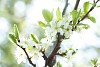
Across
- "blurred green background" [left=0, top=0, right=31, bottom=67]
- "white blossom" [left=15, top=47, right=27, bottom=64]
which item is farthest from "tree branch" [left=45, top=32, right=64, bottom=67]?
"blurred green background" [left=0, top=0, right=31, bottom=67]

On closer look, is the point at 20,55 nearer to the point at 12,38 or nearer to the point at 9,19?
the point at 12,38

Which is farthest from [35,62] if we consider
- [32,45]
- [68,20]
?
[68,20]

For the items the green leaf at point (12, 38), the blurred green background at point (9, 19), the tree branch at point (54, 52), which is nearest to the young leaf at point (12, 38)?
the green leaf at point (12, 38)

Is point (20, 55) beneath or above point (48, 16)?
beneath

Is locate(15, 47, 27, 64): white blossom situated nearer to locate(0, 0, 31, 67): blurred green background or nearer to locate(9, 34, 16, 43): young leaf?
locate(9, 34, 16, 43): young leaf

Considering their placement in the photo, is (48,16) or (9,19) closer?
(48,16)

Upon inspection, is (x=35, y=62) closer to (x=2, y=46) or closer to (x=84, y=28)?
(x=84, y=28)

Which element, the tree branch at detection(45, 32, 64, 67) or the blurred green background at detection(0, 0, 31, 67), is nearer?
the tree branch at detection(45, 32, 64, 67)

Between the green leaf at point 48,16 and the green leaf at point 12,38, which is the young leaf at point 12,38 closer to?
the green leaf at point 12,38

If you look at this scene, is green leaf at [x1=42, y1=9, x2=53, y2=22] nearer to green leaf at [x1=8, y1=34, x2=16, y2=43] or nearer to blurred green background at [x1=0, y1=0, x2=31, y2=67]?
green leaf at [x1=8, y1=34, x2=16, y2=43]

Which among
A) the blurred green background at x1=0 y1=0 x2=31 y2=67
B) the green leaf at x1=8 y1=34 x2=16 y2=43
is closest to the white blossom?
the green leaf at x1=8 y1=34 x2=16 y2=43

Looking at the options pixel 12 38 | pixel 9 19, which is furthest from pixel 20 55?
pixel 9 19

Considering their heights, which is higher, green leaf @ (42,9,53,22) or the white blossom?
green leaf @ (42,9,53,22)

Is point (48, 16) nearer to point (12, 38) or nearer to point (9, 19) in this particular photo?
point (12, 38)
